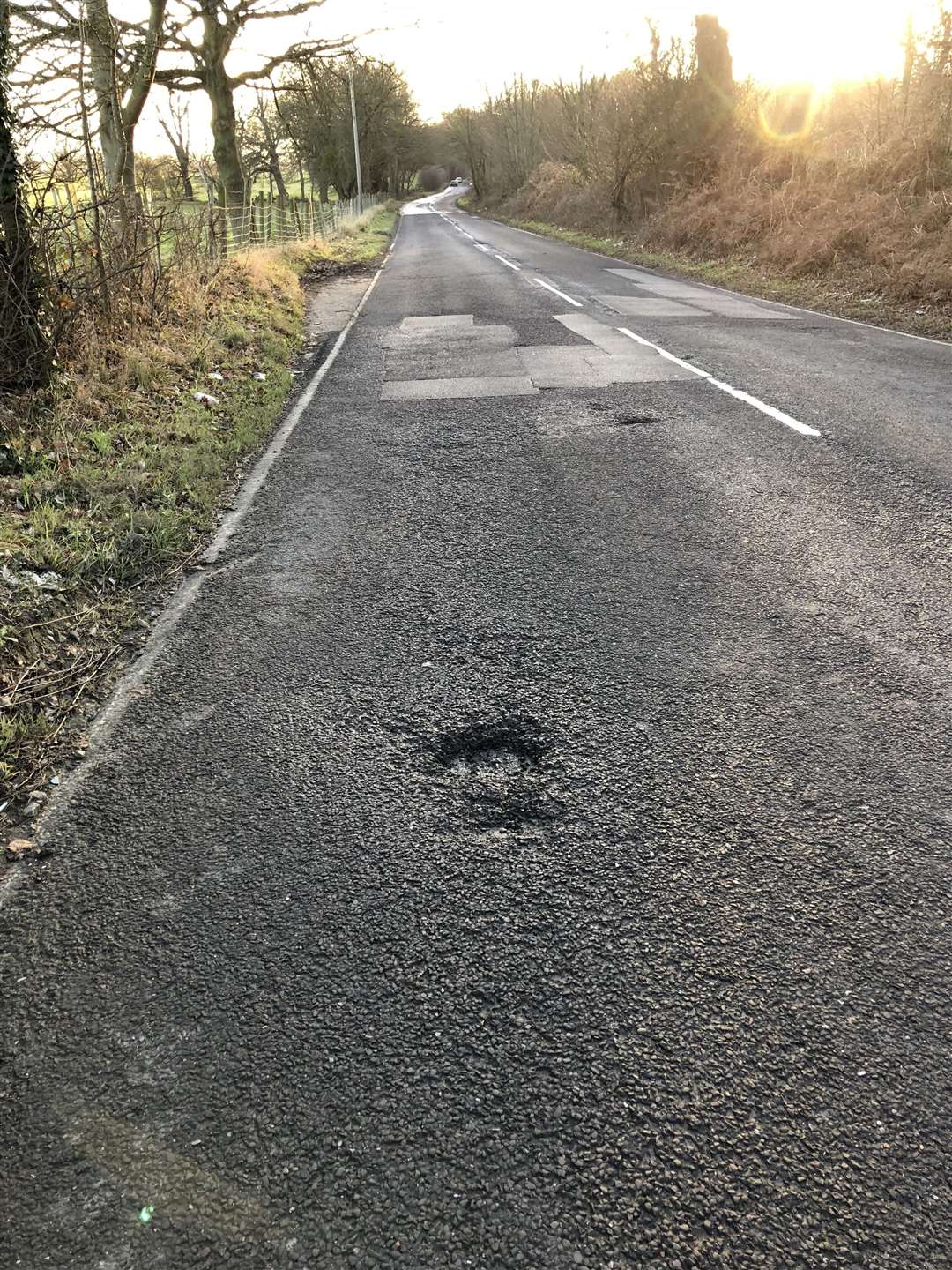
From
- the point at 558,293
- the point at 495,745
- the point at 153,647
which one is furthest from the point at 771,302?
the point at 495,745

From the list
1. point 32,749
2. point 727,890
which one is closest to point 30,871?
point 32,749

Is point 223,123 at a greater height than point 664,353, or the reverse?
point 223,123

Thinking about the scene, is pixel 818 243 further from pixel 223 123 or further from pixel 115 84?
pixel 223 123

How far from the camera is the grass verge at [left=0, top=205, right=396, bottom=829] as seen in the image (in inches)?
143

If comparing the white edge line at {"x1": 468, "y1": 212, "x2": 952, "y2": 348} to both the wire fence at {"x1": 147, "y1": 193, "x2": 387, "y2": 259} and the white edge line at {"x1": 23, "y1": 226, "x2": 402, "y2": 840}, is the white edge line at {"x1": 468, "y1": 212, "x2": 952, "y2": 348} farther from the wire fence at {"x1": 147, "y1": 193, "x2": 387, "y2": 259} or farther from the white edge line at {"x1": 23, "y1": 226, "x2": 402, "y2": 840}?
the wire fence at {"x1": 147, "y1": 193, "x2": 387, "y2": 259}

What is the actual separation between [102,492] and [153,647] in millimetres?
2031

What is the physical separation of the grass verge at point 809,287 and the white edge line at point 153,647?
1062 cm

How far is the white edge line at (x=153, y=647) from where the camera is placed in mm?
3121

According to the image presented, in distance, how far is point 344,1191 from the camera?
1738 millimetres

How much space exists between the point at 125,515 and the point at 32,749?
2.40 metres

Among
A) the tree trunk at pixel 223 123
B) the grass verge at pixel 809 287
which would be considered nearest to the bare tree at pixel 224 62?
the tree trunk at pixel 223 123

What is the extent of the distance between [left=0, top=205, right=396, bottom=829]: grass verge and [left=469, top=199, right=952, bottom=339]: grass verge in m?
9.77

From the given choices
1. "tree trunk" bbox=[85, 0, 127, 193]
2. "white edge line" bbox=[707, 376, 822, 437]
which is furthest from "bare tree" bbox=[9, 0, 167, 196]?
"white edge line" bbox=[707, 376, 822, 437]

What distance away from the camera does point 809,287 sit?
1694cm
